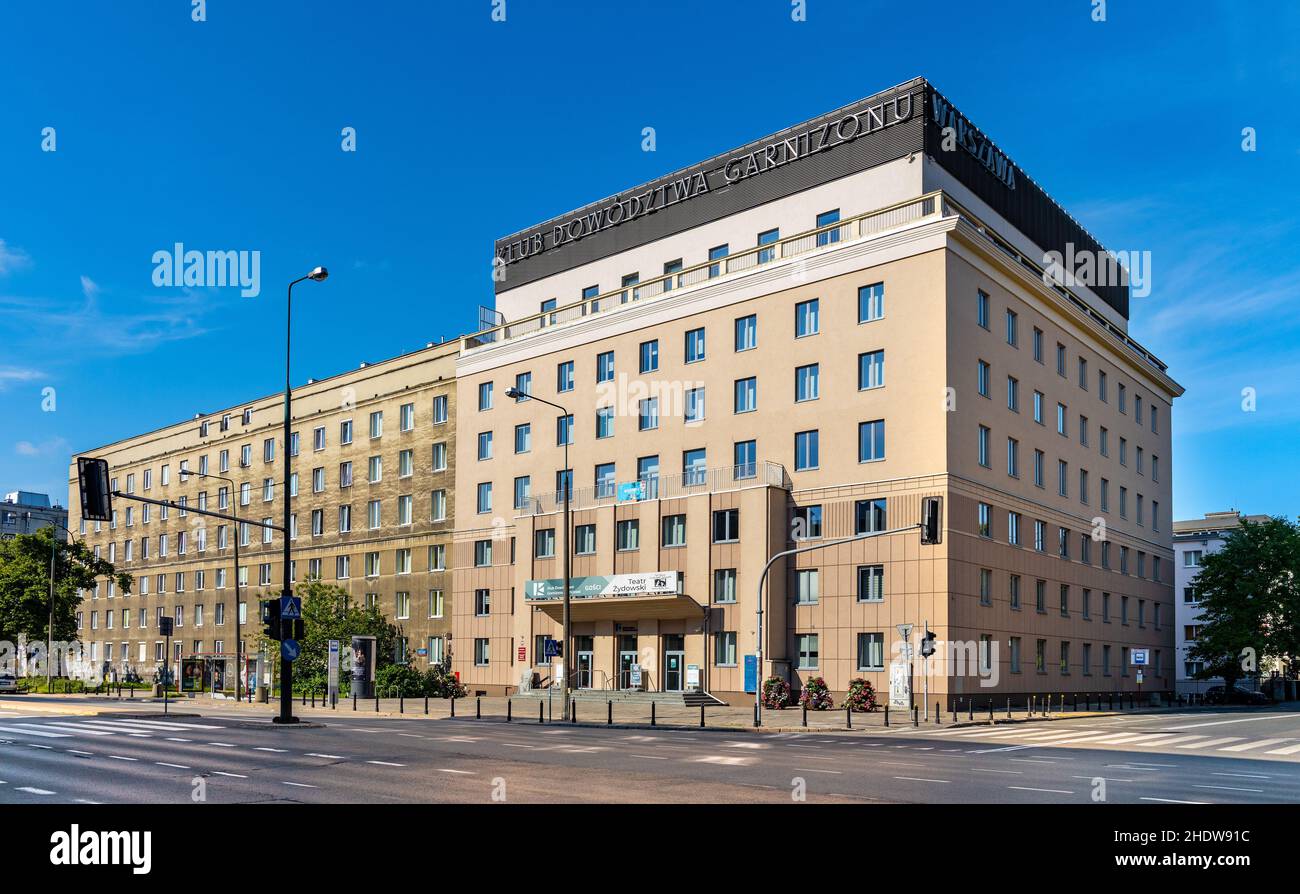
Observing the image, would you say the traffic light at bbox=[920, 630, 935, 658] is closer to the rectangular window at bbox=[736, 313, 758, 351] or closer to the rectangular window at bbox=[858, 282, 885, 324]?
the rectangular window at bbox=[858, 282, 885, 324]

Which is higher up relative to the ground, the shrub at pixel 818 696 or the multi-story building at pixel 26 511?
the multi-story building at pixel 26 511

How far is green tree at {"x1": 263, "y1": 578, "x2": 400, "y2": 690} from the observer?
194 ft

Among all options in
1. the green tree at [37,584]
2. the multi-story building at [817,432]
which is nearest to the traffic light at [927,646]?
the multi-story building at [817,432]

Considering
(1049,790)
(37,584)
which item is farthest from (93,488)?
(37,584)

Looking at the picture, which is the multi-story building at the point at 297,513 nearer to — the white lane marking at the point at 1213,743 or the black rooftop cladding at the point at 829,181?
the black rooftop cladding at the point at 829,181

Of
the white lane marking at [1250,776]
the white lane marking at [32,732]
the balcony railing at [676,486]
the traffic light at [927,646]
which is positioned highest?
the balcony railing at [676,486]

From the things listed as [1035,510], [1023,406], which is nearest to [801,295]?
[1023,406]

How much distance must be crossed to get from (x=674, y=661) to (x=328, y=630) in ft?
69.5

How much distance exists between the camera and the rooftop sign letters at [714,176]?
5025cm

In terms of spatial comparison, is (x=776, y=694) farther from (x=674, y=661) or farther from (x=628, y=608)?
(x=628, y=608)

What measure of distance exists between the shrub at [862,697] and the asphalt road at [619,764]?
9572 mm

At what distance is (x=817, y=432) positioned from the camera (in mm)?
48812
